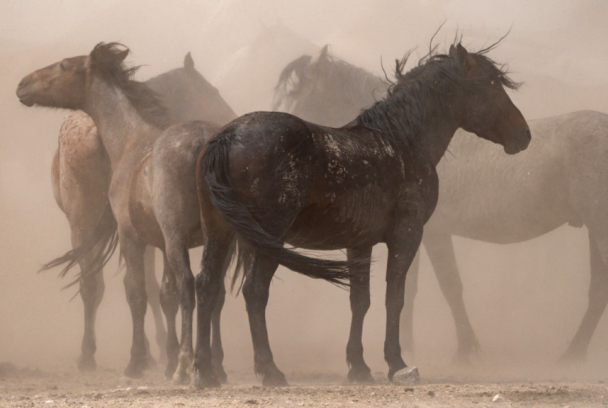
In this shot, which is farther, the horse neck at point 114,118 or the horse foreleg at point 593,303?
the horse foreleg at point 593,303

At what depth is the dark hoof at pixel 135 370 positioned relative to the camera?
22.3ft

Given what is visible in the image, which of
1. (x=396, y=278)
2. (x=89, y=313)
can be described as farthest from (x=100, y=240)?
(x=396, y=278)

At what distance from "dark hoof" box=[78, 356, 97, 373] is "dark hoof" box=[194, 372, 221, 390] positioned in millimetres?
2980

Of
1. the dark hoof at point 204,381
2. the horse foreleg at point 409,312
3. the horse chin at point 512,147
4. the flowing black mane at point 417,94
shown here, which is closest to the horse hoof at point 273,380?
the dark hoof at point 204,381

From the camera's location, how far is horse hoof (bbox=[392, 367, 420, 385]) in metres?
5.18

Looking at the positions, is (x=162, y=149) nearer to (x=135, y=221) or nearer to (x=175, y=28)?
(x=135, y=221)

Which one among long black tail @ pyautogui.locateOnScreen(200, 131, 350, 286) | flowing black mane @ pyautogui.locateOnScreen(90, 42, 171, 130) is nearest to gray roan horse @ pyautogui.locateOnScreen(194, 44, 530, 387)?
long black tail @ pyautogui.locateOnScreen(200, 131, 350, 286)

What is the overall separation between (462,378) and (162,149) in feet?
10.8

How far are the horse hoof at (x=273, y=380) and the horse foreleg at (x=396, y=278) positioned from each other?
812 millimetres

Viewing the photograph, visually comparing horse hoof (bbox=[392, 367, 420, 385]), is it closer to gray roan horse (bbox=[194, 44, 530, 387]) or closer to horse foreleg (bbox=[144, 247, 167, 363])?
gray roan horse (bbox=[194, 44, 530, 387])

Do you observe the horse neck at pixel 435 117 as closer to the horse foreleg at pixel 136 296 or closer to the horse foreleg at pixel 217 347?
the horse foreleg at pixel 217 347

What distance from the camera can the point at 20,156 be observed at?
1722 centimetres

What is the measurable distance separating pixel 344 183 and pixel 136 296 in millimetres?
2851

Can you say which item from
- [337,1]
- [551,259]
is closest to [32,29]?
[337,1]
